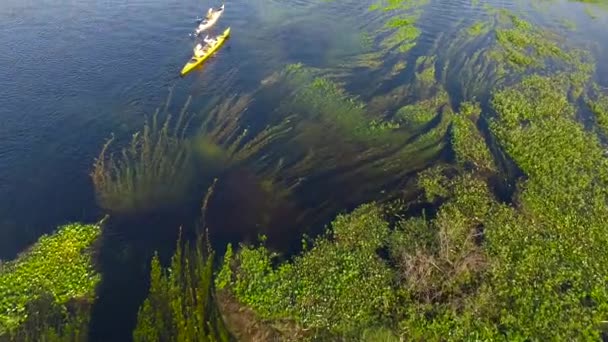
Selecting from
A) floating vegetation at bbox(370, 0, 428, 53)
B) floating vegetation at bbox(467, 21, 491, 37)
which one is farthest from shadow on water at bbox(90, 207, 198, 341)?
floating vegetation at bbox(467, 21, 491, 37)

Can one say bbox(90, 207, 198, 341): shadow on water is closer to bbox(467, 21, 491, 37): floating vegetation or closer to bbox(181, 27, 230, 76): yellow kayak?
bbox(181, 27, 230, 76): yellow kayak

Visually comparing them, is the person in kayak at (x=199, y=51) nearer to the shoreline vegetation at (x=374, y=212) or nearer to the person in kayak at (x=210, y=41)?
the person in kayak at (x=210, y=41)

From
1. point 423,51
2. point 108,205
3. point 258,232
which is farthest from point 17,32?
point 423,51

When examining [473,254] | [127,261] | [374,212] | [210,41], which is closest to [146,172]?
[127,261]

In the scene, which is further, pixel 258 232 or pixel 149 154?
pixel 149 154

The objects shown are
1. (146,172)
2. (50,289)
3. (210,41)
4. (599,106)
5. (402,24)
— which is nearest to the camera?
(50,289)

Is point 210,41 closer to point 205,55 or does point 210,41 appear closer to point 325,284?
point 205,55

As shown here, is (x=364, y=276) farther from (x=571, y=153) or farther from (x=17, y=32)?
(x=17, y=32)
